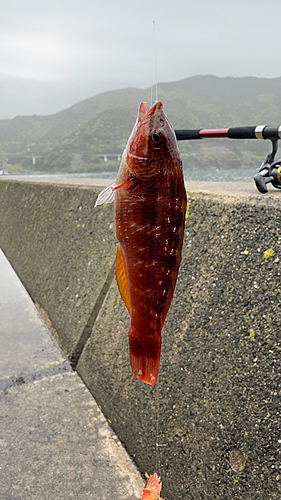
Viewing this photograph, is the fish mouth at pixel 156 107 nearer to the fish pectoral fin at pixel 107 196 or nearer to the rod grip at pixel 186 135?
the fish pectoral fin at pixel 107 196

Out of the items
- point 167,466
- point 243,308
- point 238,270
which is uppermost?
point 238,270

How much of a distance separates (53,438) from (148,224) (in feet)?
5.84

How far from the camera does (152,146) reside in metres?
0.72

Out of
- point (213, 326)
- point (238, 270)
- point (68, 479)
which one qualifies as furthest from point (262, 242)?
point (68, 479)

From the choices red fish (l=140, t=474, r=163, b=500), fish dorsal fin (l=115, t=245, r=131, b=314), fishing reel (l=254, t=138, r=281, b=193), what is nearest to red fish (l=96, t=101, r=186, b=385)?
fish dorsal fin (l=115, t=245, r=131, b=314)

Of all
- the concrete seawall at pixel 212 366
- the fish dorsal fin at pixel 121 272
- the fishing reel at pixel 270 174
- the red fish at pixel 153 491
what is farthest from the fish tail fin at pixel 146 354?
the fishing reel at pixel 270 174

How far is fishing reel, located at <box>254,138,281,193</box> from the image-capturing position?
170 cm

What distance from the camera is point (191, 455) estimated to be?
1.68m

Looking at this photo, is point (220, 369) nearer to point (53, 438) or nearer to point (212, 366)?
point (212, 366)

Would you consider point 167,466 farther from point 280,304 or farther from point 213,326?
point 280,304

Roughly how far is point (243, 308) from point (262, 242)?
0.26 m

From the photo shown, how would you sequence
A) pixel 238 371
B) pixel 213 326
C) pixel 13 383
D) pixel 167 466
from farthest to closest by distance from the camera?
pixel 13 383 → pixel 167 466 → pixel 213 326 → pixel 238 371

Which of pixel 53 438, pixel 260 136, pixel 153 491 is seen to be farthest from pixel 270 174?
pixel 53 438

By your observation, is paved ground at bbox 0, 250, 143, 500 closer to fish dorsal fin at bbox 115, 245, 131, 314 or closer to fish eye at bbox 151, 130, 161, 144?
fish dorsal fin at bbox 115, 245, 131, 314
